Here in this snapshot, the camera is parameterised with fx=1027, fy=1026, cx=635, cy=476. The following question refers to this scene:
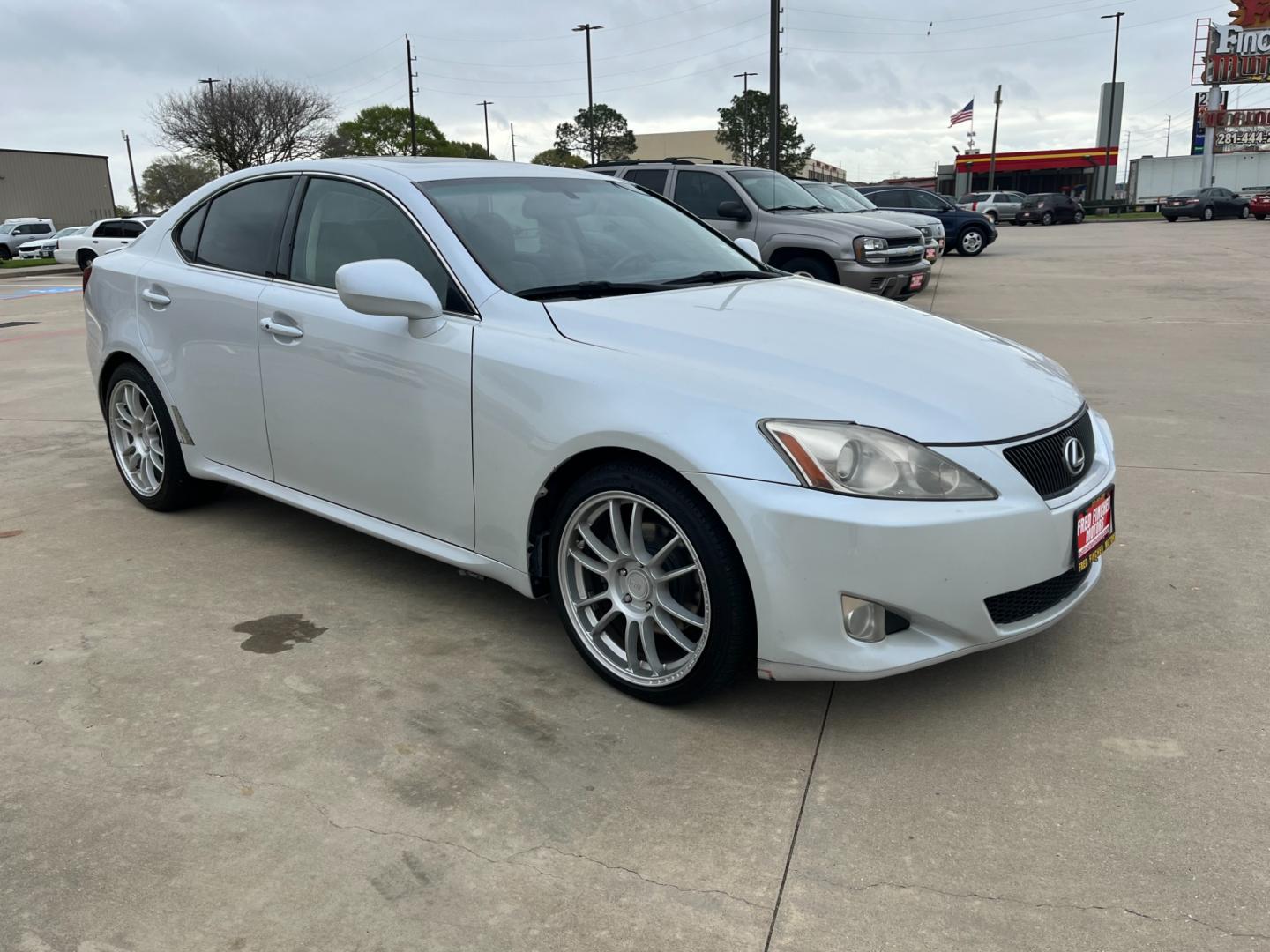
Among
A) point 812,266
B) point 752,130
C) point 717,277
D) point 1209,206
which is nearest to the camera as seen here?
point 717,277

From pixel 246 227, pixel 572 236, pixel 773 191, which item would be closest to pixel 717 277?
pixel 572 236

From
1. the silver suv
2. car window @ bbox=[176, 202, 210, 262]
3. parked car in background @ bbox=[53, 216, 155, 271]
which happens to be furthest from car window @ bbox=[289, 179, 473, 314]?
parked car in background @ bbox=[53, 216, 155, 271]

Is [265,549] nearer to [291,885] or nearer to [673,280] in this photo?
[673,280]

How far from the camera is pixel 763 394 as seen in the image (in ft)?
8.89

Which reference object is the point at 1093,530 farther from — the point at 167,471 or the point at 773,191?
the point at 773,191

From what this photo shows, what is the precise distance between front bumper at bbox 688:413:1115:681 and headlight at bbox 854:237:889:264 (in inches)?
343

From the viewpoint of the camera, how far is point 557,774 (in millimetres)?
2631

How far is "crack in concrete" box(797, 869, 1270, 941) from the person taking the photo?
202 centimetres

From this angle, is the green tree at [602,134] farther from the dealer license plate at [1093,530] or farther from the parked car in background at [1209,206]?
the dealer license plate at [1093,530]

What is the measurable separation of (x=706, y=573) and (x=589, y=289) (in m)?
1.18

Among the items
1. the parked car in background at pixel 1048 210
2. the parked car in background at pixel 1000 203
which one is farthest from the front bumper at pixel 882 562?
the parked car in background at pixel 1048 210

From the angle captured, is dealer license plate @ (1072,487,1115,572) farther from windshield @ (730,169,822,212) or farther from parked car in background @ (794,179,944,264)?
parked car in background @ (794,179,944,264)

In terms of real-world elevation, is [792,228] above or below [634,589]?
above

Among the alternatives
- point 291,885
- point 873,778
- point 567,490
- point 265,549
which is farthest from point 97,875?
point 265,549
